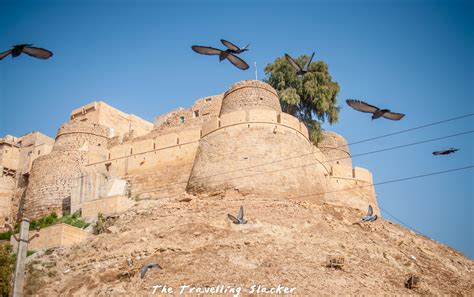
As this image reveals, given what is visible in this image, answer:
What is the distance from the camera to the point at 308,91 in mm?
31641

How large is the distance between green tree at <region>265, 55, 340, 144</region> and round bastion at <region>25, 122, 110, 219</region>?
9.86 metres

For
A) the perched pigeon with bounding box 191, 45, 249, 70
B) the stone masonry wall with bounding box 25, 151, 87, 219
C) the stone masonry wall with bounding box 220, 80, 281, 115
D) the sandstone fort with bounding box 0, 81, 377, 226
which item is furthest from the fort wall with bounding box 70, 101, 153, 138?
the perched pigeon with bounding box 191, 45, 249, 70

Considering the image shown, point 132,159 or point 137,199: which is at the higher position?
point 132,159

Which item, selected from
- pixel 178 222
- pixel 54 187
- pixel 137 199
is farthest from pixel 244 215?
pixel 54 187

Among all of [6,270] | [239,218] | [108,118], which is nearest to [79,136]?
[108,118]

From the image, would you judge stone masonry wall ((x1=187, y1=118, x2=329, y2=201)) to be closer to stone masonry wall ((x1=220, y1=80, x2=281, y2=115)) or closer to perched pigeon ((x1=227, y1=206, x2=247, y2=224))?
stone masonry wall ((x1=220, y1=80, x2=281, y2=115))

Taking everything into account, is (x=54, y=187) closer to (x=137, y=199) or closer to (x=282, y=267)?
(x=137, y=199)

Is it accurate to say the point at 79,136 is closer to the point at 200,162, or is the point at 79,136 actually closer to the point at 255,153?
the point at 200,162

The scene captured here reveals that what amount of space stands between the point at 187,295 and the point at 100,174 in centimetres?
1243

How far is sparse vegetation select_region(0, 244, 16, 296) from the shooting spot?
1839cm

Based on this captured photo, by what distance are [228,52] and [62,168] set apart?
1653 centimetres

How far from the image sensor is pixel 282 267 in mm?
17062

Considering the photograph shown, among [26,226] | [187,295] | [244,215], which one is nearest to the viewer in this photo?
[26,226]

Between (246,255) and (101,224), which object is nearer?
(246,255)
